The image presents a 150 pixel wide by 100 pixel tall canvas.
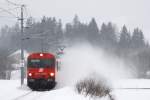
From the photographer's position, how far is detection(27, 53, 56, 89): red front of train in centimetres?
3578

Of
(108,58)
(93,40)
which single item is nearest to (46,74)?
(108,58)

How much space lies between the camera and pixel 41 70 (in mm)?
35906

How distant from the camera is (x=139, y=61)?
370 ft

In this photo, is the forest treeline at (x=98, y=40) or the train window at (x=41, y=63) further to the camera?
the forest treeline at (x=98, y=40)

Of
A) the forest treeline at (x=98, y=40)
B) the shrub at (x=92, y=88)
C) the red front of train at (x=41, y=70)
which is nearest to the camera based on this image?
the shrub at (x=92, y=88)

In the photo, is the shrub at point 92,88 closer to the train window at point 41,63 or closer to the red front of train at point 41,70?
the red front of train at point 41,70

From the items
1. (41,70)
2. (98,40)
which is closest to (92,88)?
(41,70)

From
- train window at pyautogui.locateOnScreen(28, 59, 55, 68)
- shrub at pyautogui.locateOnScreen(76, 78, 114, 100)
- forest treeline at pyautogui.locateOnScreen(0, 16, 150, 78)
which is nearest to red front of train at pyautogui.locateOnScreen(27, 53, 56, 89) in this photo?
train window at pyautogui.locateOnScreen(28, 59, 55, 68)

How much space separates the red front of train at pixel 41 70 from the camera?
35781 millimetres

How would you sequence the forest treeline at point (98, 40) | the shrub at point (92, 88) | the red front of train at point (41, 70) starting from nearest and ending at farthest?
the shrub at point (92, 88) < the red front of train at point (41, 70) < the forest treeline at point (98, 40)

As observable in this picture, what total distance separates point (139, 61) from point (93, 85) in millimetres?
83604

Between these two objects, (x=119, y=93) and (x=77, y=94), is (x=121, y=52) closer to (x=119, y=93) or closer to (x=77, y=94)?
(x=119, y=93)

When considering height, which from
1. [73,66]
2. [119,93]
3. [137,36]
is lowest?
[119,93]

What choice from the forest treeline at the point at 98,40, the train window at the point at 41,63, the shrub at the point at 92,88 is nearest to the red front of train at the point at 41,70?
the train window at the point at 41,63
